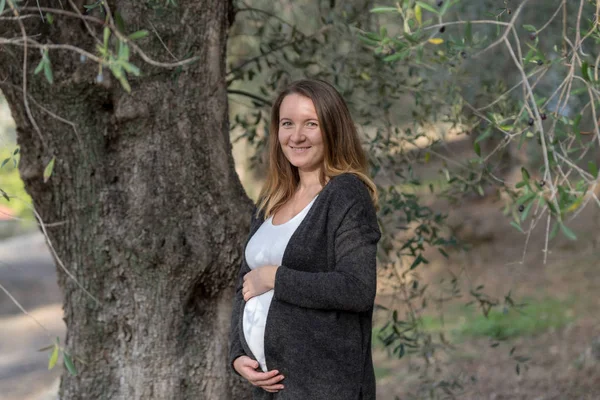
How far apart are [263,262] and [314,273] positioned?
31 cm

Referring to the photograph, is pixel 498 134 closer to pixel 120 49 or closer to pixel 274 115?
pixel 274 115

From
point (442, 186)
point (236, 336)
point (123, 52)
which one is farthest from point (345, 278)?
point (442, 186)

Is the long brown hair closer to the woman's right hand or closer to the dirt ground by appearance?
the woman's right hand

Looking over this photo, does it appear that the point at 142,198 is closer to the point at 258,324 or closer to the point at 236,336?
the point at 236,336

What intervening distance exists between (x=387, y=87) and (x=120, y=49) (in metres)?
3.19

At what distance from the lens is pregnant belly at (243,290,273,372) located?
2.75m

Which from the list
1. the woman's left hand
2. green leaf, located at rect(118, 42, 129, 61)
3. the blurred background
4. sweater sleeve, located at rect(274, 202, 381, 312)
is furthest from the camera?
the blurred background

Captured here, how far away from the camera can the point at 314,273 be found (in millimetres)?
2576

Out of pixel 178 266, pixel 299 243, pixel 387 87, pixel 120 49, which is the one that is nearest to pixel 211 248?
pixel 178 266

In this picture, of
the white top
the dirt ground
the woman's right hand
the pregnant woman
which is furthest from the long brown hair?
the dirt ground

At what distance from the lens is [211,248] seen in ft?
11.8

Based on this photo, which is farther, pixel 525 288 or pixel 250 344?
pixel 525 288

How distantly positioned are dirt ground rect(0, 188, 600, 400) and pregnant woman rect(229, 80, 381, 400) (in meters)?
2.24

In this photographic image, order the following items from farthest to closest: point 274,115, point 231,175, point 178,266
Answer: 1. point 231,175
2. point 178,266
3. point 274,115
